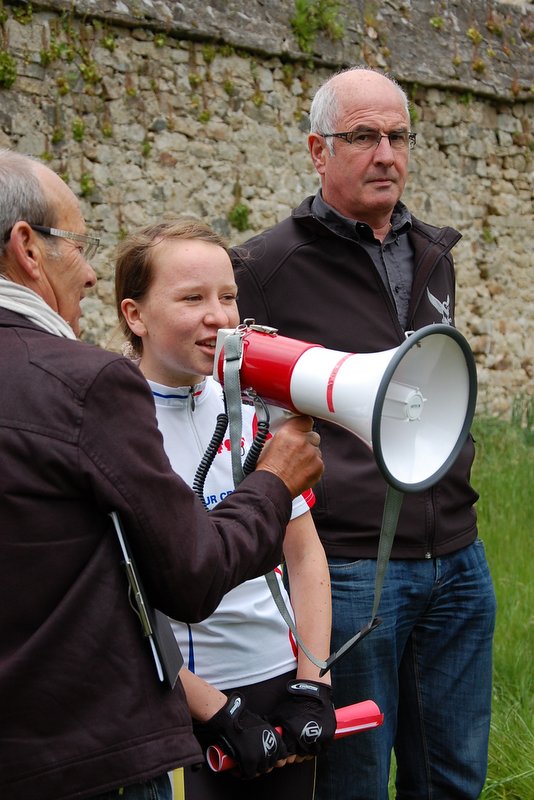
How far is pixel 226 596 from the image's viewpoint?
2270 millimetres

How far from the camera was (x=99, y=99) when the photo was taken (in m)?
7.88

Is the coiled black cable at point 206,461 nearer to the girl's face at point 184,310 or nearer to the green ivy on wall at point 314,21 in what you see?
the girl's face at point 184,310

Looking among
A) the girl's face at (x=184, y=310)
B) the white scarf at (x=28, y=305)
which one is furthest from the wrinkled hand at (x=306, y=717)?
the white scarf at (x=28, y=305)

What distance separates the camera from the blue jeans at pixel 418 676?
276cm

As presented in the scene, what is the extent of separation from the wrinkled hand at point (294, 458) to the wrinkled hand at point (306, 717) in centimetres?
53

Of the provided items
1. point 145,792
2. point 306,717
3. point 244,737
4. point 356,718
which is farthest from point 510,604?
point 145,792

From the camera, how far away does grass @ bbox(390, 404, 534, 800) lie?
3500 millimetres

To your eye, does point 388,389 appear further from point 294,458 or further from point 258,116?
point 258,116

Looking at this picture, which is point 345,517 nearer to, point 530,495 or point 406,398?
point 406,398

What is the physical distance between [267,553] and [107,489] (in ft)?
1.20

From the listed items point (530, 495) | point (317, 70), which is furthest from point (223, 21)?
point (530, 495)

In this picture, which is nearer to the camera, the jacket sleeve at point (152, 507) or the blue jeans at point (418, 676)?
the jacket sleeve at point (152, 507)

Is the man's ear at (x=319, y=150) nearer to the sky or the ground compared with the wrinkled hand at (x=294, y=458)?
nearer to the sky

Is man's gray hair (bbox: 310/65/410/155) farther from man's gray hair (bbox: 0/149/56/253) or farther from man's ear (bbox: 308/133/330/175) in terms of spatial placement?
man's gray hair (bbox: 0/149/56/253)
